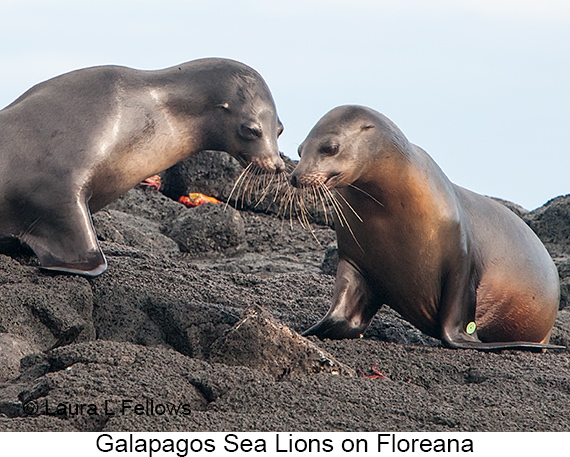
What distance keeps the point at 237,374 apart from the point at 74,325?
155 centimetres

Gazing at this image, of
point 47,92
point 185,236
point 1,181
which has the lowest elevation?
point 185,236

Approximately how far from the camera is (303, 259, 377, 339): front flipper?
256 inches

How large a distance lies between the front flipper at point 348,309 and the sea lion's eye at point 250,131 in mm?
1243

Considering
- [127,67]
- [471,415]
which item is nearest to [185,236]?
[127,67]

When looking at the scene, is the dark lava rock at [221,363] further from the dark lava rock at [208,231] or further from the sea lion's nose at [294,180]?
the dark lava rock at [208,231]

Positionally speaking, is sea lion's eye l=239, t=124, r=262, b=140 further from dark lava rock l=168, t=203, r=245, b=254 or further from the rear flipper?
dark lava rock l=168, t=203, r=245, b=254

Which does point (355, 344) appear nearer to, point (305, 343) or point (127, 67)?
point (305, 343)

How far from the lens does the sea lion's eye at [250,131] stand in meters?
7.20

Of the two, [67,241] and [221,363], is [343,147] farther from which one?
[67,241]

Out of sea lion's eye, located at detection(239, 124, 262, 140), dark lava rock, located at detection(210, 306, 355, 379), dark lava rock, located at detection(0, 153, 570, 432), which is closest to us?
dark lava rock, located at detection(0, 153, 570, 432)

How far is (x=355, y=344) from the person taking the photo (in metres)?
6.25

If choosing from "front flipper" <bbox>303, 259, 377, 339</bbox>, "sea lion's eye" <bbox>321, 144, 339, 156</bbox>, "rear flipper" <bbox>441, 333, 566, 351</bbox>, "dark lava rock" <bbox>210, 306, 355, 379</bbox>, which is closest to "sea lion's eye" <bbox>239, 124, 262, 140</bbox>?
"front flipper" <bbox>303, 259, 377, 339</bbox>

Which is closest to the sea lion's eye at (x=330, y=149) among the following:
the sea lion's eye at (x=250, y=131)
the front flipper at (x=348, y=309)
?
the front flipper at (x=348, y=309)

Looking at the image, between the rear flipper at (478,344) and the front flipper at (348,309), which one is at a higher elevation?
the front flipper at (348,309)
